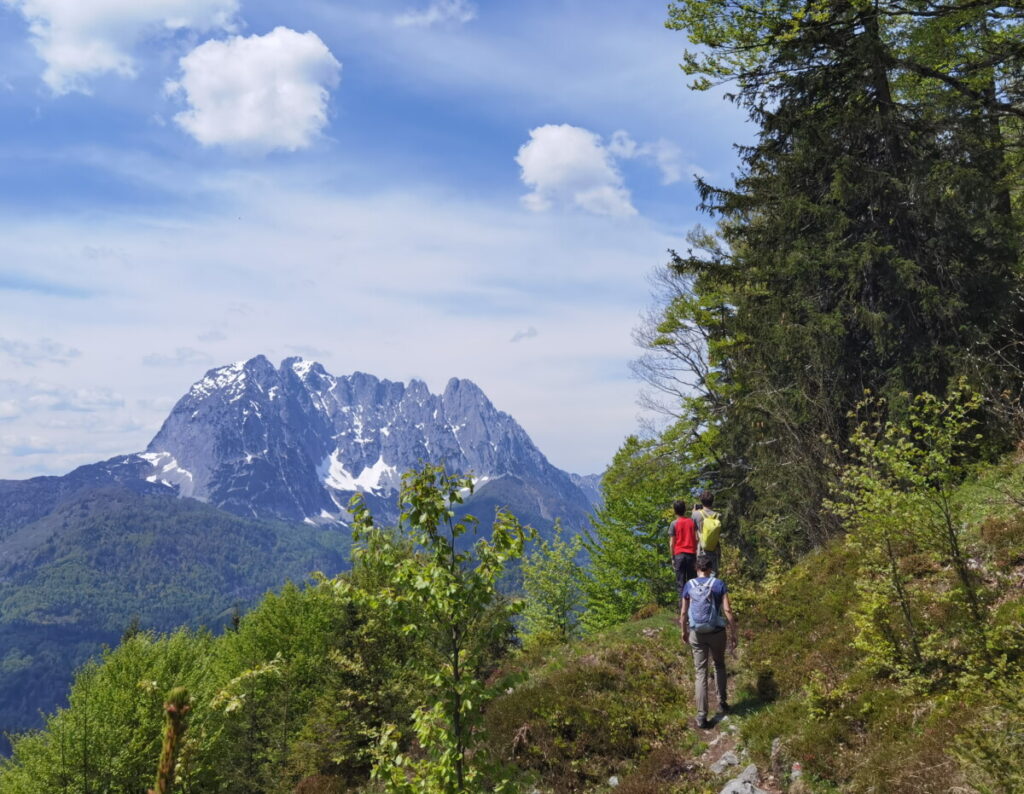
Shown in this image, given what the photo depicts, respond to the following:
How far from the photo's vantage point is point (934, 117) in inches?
607

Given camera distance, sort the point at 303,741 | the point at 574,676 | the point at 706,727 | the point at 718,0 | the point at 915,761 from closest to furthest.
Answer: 1. the point at 915,761
2. the point at 706,727
3. the point at 574,676
4. the point at 718,0
5. the point at 303,741

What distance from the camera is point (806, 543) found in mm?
16875

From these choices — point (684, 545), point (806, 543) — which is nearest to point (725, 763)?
point (684, 545)

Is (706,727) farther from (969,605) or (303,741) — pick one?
(303,741)

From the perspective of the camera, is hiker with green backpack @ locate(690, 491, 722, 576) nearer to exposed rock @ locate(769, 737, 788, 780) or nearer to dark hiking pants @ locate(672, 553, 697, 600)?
dark hiking pants @ locate(672, 553, 697, 600)

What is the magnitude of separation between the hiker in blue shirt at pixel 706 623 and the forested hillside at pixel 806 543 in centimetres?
56

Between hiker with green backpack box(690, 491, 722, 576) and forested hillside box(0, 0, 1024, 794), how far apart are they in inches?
77.7

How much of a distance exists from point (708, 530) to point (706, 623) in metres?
1.86

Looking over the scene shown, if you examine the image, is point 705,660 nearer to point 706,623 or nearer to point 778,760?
point 706,623

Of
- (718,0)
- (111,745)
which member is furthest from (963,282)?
(111,745)

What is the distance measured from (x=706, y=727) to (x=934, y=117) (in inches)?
597

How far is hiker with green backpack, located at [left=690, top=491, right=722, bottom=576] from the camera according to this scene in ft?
35.9

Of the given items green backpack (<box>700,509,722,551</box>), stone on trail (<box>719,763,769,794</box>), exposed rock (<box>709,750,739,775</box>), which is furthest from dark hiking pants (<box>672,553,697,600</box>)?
stone on trail (<box>719,763,769,794</box>)

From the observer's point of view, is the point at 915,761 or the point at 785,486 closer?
the point at 915,761
